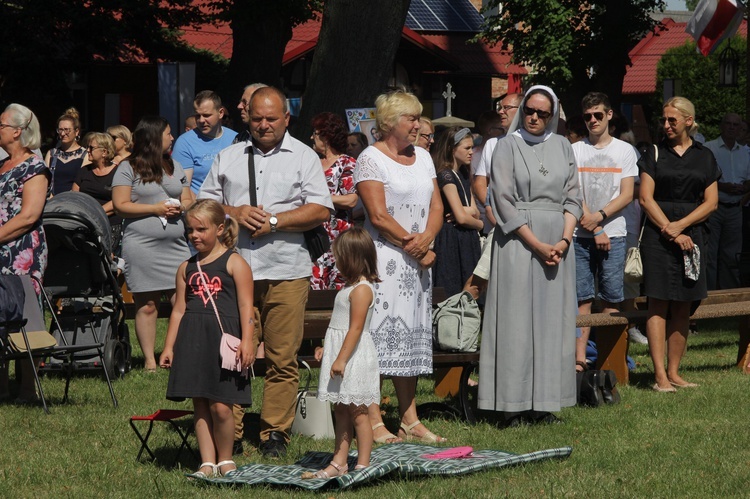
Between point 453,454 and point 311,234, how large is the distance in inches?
64.4

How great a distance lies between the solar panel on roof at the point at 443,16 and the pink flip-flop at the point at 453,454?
4523cm

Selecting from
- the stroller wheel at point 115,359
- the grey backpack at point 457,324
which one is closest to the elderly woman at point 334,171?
the stroller wheel at point 115,359

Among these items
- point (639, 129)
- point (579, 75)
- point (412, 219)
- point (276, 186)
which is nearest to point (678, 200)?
point (412, 219)

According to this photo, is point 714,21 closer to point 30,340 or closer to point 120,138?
point 120,138

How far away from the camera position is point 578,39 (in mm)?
35938

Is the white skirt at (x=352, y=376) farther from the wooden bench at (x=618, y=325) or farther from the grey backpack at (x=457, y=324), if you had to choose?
the wooden bench at (x=618, y=325)

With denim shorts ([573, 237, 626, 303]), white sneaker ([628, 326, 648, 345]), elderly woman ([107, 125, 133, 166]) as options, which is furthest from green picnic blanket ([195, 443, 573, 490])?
elderly woman ([107, 125, 133, 166])

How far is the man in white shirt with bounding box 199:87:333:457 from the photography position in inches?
291

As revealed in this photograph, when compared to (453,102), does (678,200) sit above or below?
below

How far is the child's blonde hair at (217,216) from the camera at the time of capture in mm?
6625

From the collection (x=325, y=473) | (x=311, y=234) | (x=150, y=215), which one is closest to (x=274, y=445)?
(x=325, y=473)

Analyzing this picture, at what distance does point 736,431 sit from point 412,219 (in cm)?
256

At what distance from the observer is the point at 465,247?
10391 mm

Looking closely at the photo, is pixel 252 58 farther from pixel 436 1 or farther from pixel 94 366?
pixel 436 1
